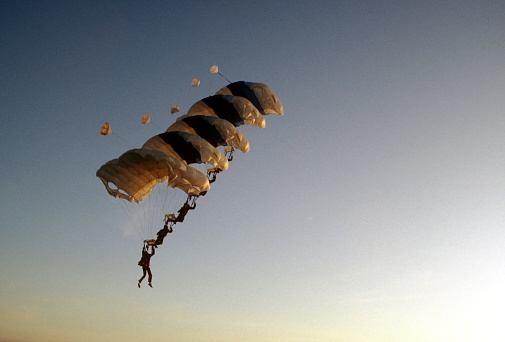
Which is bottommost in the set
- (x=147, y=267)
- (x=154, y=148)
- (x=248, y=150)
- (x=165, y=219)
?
(x=147, y=267)

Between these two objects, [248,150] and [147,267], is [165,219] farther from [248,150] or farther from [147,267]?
[248,150]

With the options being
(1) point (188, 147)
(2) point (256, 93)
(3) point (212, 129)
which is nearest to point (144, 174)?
(1) point (188, 147)

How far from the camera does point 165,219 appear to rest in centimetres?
2492

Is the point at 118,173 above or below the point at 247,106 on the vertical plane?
below

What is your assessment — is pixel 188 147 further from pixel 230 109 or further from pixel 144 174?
pixel 230 109

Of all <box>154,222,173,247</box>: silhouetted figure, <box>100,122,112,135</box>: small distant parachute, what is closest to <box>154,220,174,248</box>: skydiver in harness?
<box>154,222,173,247</box>: silhouetted figure

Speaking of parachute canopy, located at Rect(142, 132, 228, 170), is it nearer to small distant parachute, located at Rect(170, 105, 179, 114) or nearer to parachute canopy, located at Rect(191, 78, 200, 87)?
small distant parachute, located at Rect(170, 105, 179, 114)

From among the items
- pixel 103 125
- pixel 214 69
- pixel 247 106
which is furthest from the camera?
pixel 247 106

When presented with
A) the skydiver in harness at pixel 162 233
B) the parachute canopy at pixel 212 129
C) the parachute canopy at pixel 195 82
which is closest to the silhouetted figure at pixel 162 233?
the skydiver in harness at pixel 162 233

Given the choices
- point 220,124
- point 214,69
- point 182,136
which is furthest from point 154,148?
→ point 214,69

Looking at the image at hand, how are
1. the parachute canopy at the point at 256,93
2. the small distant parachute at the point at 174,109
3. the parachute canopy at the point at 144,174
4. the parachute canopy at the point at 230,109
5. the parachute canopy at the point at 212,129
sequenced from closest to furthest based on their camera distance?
the parachute canopy at the point at 144,174 → the small distant parachute at the point at 174,109 → the parachute canopy at the point at 212,129 → the parachute canopy at the point at 230,109 → the parachute canopy at the point at 256,93

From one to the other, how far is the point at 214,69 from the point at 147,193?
847 cm

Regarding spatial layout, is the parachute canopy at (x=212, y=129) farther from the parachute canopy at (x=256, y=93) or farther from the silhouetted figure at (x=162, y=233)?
the silhouetted figure at (x=162, y=233)

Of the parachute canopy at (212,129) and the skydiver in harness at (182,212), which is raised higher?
the parachute canopy at (212,129)
